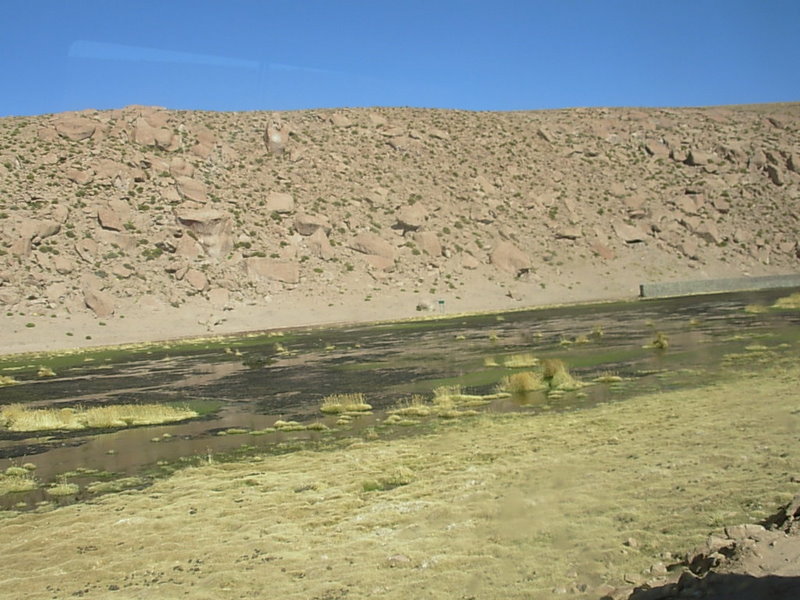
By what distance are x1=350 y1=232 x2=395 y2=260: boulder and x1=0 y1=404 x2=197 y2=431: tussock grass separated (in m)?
51.2

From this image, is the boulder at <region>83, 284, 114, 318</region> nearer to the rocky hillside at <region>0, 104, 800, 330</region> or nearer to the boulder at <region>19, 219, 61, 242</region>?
the rocky hillside at <region>0, 104, 800, 330</region>

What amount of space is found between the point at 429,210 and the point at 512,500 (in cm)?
7259

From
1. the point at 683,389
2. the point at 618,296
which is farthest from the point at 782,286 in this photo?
the point at 683,389

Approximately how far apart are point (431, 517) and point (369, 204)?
72461 millimetres

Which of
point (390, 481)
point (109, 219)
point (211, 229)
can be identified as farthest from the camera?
point (211, 229)

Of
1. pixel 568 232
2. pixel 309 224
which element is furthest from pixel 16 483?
pixel 568 232

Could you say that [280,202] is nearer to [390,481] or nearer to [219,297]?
[219,297]

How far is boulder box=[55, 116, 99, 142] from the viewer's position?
8169 cm

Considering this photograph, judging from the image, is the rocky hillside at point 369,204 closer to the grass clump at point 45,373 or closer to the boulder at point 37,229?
the boulder at point 37,229

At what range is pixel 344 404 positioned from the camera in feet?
73.1

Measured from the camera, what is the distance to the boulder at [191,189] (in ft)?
250

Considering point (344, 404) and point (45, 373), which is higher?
point (45, 373)

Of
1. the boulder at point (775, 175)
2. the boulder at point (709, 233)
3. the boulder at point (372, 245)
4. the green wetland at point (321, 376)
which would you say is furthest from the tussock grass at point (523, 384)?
the boulder at point (775, 175)

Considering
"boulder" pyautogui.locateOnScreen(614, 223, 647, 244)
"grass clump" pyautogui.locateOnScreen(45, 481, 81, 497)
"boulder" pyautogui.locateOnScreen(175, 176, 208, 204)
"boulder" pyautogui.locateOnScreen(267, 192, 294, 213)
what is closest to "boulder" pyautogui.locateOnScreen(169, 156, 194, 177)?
"boulder" pyautogui.locateOnScreen(175, 176, 208, 204)
